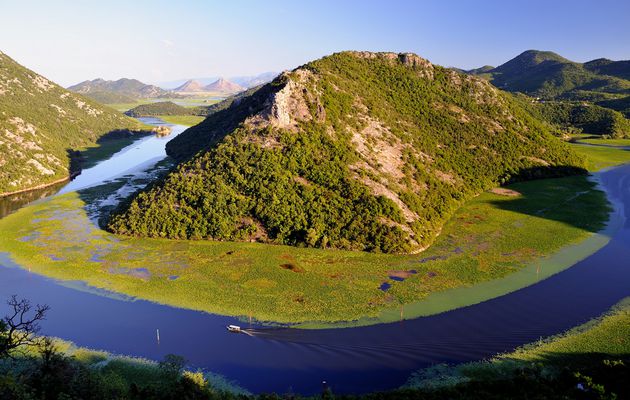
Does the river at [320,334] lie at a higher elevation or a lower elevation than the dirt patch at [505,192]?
lower

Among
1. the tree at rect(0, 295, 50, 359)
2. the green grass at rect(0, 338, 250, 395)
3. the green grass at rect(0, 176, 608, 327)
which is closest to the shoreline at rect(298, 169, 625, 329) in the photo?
the green grass at rect(0, 176, 608, 327)

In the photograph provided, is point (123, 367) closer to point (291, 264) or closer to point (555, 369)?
point (291, 264)

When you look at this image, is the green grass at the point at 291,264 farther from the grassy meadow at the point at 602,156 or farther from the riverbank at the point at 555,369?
the grassy meadow at the point at 602,156

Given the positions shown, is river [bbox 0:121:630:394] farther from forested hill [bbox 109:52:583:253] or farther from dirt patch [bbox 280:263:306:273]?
forested hill [bbox 109:52:583:253]

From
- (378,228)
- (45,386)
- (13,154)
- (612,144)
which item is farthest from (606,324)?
(612,144)

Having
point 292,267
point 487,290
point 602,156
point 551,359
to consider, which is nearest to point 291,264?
point 292,267

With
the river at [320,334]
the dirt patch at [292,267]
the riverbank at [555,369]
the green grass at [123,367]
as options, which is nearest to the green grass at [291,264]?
the dirt patch at [292,267]
